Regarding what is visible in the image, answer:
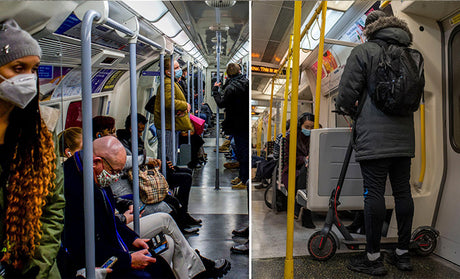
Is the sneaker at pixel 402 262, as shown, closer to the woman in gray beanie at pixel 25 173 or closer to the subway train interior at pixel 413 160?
the subway train interior at pixel 413 160

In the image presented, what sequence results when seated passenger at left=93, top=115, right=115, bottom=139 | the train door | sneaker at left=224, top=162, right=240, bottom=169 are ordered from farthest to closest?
the train door < sneaker at left=224, top=162, right=240, bottom=169 < seated passenger at left=93, top=115, right=115, bottom=139

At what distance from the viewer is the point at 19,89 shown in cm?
98

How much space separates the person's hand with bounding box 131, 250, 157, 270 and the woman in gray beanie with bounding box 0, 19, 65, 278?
40 centimetres

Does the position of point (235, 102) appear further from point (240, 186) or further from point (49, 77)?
→ point (49, 77)

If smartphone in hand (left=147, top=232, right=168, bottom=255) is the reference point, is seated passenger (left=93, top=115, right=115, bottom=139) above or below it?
above

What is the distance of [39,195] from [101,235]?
0.41m

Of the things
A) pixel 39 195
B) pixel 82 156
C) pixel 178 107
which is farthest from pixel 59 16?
pixel 178 107

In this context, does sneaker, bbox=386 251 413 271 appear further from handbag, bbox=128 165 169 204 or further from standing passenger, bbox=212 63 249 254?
A: handbag, bbox=128 165 169 204

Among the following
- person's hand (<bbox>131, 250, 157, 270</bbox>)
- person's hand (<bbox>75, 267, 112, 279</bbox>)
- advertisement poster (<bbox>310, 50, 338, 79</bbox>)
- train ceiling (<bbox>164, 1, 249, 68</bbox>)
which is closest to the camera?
person's hand (<bbox>75, 267, 112, 279</bbox>)

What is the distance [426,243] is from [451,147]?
0.72m

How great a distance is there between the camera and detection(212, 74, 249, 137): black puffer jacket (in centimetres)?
203

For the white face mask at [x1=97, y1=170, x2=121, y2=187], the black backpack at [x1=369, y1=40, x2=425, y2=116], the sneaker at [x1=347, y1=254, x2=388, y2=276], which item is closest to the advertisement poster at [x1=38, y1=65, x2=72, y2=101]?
the white face mask at [x1=97, y1=170, x2=121, y2=187]

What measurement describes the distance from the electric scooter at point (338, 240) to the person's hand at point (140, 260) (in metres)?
1.19

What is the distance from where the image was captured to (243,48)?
181cm
